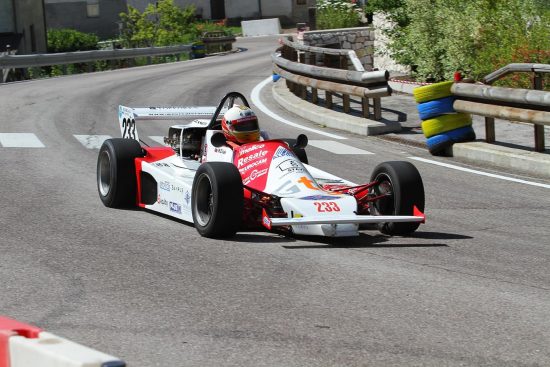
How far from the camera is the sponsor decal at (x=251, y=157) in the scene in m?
10.1

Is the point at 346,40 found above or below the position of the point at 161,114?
above

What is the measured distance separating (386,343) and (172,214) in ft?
15.0

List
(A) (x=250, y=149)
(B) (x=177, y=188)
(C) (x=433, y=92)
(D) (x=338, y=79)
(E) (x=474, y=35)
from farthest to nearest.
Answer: (E) (x=474, y=35) → (D) (x=338, y=79) → (C) (x=433, y=92) → (B) (x=177, y=188) → (A) (x=250, y=149)

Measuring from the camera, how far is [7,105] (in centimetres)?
2184

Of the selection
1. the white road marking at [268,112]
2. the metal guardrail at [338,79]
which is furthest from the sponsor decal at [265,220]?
the metal guardrail at [338,79]

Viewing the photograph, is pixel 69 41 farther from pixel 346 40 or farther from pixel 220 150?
pixel 220 150

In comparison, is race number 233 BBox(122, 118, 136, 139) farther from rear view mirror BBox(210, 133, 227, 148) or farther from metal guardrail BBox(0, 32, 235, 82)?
metal guardrail BBox(0, 32, 235, 82)

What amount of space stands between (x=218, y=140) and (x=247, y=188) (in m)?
1.00

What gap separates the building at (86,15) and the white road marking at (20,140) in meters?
56.0

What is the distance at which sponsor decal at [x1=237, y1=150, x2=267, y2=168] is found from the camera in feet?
33.1

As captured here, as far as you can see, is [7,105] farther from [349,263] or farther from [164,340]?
[164,340]

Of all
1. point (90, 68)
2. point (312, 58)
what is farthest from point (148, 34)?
point (312, 58)

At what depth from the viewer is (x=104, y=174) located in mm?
11594

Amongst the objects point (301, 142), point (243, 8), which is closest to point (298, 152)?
point (301, 142)
